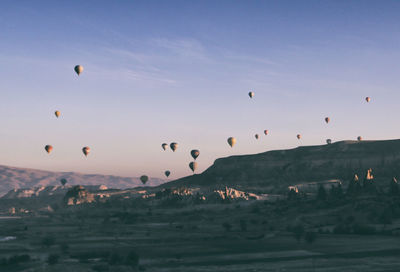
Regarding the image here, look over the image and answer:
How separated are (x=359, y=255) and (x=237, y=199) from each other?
70.3m

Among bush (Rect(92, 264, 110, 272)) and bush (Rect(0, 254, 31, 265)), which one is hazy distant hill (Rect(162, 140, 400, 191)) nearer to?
bush (Rect(0, 254, 31, 265))

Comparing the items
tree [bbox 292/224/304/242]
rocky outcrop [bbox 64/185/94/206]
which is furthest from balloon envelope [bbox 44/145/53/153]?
tree [bbox 292/224/304/242]

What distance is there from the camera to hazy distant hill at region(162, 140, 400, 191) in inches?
5969

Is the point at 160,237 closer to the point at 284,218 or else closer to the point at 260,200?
the point at 284,218

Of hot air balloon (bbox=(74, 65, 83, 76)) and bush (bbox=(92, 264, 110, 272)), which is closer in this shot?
bush (bbox=(92, 264, 110, 272))

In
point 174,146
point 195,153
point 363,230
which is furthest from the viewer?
point 174,146

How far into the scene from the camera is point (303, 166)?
162m

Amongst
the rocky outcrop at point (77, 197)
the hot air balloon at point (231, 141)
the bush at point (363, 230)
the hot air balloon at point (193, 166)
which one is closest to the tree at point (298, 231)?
the bush at point (363, 230)

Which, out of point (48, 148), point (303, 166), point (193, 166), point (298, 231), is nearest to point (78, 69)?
point (48, 148)

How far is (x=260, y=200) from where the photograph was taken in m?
109

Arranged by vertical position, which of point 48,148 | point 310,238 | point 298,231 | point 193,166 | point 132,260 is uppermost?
point 48,148

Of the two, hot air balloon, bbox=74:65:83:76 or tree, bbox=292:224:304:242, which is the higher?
hot air balloon, bbox=74:65:83:76

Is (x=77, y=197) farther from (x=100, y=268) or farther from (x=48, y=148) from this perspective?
(x=100, y=268)

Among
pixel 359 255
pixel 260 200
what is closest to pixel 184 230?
pixel 359 255
